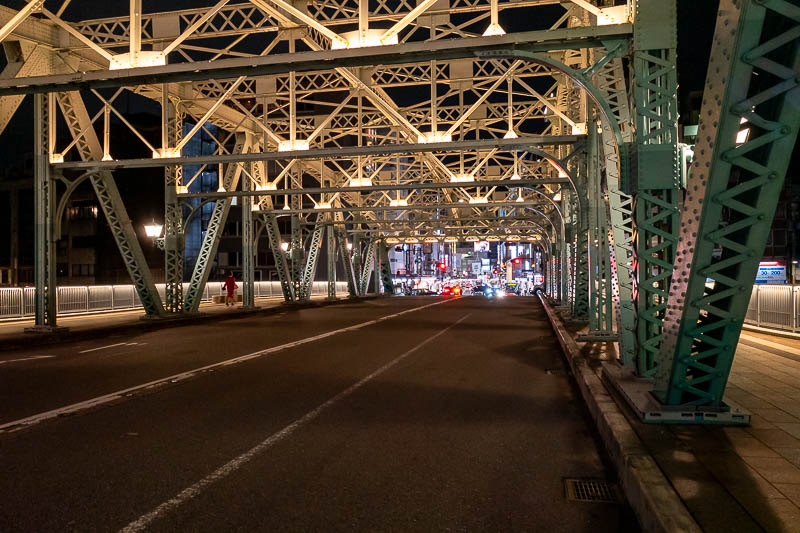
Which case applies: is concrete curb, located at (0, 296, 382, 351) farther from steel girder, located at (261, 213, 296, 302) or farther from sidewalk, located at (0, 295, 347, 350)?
steel girder, located at (261, 213, 296, 302)

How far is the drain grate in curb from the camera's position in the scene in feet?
15.5

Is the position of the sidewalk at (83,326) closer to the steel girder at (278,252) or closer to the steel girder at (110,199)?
the steel girder at (110,199)

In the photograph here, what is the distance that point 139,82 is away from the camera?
12797 millimetres

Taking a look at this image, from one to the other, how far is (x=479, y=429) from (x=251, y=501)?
9.83 ft

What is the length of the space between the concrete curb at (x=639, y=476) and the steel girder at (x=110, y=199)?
1828 centimetres

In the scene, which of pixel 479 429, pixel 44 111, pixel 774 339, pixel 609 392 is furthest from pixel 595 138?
pixel 44 111

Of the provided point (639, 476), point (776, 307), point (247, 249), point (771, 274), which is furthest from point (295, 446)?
point (771, 274)

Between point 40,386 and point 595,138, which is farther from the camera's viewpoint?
point 595,138

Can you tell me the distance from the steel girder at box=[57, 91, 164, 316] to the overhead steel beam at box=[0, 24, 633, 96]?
7147mm

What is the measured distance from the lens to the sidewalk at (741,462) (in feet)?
12.3

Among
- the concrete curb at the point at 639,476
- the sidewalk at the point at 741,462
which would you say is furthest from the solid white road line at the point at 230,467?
the sidewalk at the point at 741,462

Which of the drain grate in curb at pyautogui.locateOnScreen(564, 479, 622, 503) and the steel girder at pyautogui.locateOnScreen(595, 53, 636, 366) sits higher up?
the steel girder at pyautogui.locateOnScreen(595, 53, 636, 366)

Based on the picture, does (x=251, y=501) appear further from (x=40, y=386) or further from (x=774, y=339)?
(x=774, y=339)

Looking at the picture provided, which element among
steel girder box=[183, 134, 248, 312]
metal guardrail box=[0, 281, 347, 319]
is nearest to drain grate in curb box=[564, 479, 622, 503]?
metal guardrail box=[0, 281, 347, 319]
